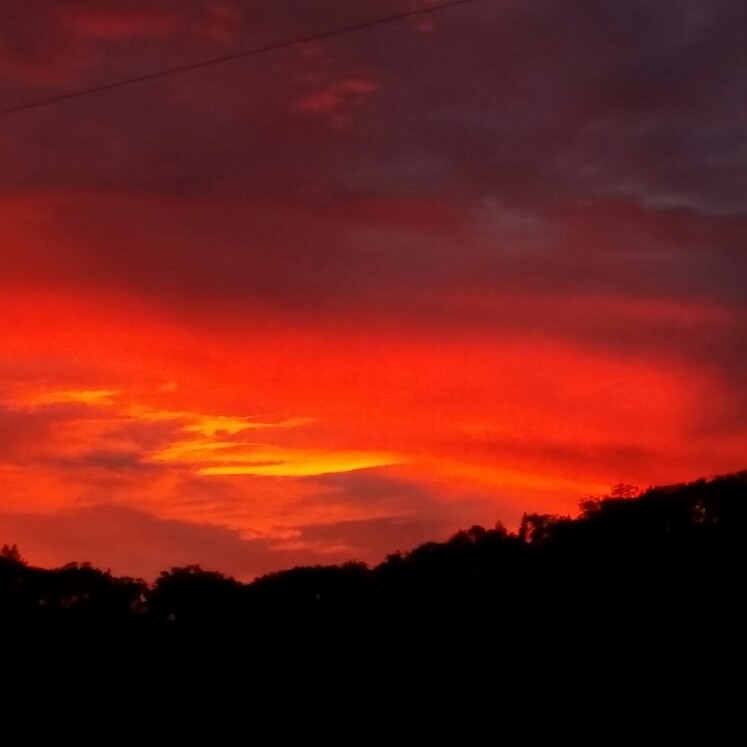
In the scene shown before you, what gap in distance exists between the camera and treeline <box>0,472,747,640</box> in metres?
39.7

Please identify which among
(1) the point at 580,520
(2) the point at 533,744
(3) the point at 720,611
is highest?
(1) the point at 580,520

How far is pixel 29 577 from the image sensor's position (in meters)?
57.9

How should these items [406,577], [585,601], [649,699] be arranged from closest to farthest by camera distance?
1. [649,699]
2. [585,601]
3. [406,577]

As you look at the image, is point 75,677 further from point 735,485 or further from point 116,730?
point 735,485

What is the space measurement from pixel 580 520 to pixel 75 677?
19.0m

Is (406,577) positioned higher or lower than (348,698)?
higher

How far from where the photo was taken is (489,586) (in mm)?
45219

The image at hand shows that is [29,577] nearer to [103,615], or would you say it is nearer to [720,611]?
[103,615]

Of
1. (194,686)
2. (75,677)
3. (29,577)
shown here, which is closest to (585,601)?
(194,686)

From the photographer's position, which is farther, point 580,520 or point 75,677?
point 75,677

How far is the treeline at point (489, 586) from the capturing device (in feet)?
130

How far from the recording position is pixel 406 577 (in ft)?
161

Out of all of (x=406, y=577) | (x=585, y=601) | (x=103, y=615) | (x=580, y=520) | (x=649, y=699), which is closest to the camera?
(x=649, y=699)

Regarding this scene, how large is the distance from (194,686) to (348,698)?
641 centimetres
